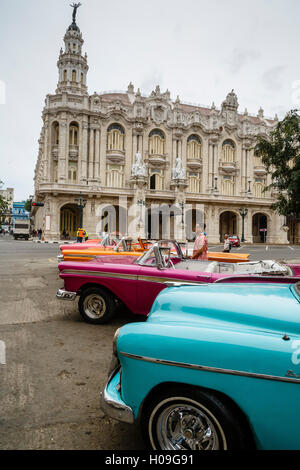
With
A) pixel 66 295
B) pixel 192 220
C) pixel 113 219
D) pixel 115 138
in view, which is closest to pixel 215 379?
pixel 66 295

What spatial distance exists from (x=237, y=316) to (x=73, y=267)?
365 cm

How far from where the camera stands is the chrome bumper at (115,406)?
80.3 inches

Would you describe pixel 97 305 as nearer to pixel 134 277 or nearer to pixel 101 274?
pixel 101 274

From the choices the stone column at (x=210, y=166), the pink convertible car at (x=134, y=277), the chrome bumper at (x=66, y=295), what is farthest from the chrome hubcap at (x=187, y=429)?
the stone column at (x=210, y=166)

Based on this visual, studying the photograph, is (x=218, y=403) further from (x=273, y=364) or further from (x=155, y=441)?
(x=155, y=441)

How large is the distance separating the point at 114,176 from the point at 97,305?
35.3 meters

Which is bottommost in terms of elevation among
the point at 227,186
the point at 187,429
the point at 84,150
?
the point at 187,429

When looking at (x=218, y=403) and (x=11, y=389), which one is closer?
(x=218, y=403)

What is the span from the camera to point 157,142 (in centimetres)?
4138

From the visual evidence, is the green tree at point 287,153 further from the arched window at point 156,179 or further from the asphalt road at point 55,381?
the arched window at point 156,179

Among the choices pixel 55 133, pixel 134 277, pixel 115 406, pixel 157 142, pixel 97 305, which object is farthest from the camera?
pixel 157 142

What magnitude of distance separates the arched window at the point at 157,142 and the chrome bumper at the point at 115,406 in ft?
134

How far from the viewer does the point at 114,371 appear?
245cm

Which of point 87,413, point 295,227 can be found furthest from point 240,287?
point 295,227
